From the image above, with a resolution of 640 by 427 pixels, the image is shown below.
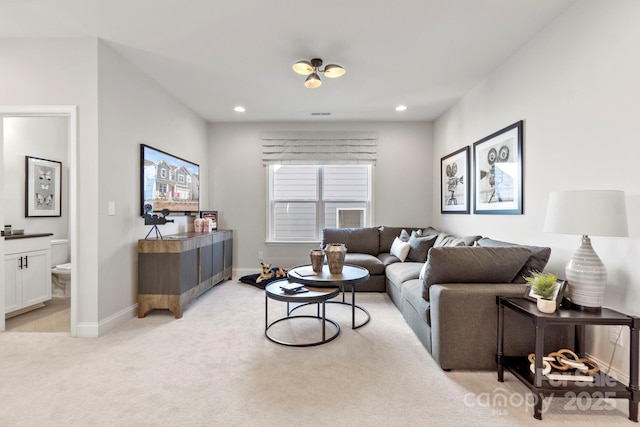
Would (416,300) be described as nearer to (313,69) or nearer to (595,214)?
(595,214)


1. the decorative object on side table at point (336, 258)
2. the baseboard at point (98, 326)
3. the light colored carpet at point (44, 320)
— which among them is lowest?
the light colored carpet at point (44, 320)

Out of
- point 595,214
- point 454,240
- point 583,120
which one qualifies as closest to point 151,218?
point 454,240

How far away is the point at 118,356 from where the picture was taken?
2.29m

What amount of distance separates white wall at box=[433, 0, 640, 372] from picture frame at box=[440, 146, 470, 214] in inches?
32.4

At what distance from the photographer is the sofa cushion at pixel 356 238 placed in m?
4.64

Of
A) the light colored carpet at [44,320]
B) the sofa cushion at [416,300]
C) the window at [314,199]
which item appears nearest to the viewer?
the sofa cushion at [416,300]

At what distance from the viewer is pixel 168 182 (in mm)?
3807

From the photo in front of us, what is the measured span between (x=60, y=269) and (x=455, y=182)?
5.18 metres

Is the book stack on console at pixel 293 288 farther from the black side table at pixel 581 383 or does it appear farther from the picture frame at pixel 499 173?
the picture frame at pixel 499 173

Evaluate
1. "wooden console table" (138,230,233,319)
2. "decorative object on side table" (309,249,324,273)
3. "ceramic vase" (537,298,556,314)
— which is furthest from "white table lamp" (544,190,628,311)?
"wooden console table" (138,230,233,319)

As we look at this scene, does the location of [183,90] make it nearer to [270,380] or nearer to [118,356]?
[118,356]

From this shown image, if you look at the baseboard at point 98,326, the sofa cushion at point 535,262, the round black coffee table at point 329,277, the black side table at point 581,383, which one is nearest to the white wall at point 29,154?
the baseboard at point 98,326

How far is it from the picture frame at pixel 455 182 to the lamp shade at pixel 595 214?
6.95ft

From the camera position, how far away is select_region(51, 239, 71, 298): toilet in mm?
3639
